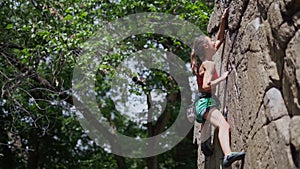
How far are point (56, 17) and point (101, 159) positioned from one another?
5085 millimetres

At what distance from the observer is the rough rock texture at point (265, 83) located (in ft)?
9.20

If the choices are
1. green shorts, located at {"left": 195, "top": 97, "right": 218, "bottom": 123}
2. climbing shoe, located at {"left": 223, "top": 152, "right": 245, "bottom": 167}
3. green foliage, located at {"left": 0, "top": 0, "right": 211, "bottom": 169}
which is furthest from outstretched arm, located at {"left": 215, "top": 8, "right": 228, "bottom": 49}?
green foliage, located at {"left": 0, "top": 0, "right": 211, "bottom": 169}

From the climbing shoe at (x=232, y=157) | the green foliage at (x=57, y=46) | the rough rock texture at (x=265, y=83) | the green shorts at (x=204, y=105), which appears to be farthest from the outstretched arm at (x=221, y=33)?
the green foliage at (x=57, y=46)

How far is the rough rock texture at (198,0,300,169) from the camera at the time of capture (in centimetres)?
280

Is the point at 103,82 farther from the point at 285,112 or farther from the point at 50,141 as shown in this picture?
→ the point at 285,112

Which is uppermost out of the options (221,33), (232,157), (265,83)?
(221,33)

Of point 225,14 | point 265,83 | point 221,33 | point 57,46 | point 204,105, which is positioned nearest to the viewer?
point 265,83

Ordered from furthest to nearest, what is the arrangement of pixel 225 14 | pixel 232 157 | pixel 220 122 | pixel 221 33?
pixel 221 33, pixel 225 14, pixel 220 122, pixel 232 157

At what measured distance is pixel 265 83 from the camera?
3266 millimetres

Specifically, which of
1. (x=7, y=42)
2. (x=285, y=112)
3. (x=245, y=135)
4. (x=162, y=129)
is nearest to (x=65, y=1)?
(x=7, y=42)

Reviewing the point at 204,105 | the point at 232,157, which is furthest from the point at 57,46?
the point at 232,157

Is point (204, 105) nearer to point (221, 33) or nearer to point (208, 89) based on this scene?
point (208, 89)

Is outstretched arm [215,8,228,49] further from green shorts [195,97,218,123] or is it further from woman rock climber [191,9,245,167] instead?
green shorts [195,97,218,123]

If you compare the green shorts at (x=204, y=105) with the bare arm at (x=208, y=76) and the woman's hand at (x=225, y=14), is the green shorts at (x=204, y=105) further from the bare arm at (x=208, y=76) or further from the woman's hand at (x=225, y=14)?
the woman's hand at (x=225, y=14)
